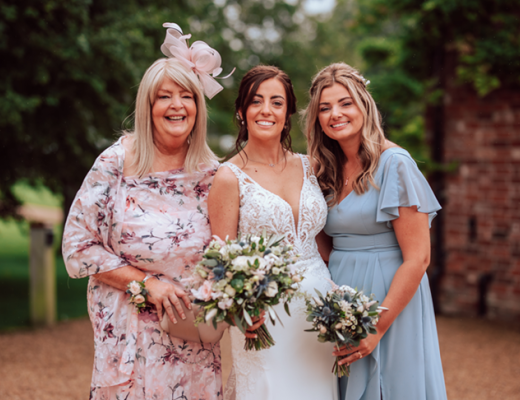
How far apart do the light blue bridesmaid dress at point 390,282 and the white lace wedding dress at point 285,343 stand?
184 mm

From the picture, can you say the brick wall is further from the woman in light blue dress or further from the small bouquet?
the small bouquet

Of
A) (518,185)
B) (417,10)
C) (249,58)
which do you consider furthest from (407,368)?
(249,58)

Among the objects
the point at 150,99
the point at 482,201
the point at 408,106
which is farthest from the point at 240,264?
the point at 408,106

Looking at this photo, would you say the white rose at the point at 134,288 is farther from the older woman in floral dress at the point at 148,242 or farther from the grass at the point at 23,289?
the grass at the point at 23,289

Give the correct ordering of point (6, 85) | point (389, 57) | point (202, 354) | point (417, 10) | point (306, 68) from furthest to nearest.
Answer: point (306, 68)
point (389, 57)
point (417, 10)
point (6, 85)
point (202, 354)

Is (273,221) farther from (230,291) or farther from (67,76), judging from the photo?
(67,76)

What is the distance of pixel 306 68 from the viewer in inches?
601

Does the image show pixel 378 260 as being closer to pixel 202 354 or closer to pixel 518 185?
pixel 202 354

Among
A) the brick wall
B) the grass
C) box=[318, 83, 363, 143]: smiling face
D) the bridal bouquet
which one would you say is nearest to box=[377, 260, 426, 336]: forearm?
the bridal bouquet

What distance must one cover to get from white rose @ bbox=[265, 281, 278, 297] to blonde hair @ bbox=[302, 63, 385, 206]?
93 cm

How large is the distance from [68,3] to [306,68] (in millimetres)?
10167

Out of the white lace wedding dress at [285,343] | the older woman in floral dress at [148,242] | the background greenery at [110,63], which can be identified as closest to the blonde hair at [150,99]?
the older woman in floral dress at [148,242]

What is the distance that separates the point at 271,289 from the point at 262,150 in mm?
1075

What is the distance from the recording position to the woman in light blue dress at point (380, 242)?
275 cm
